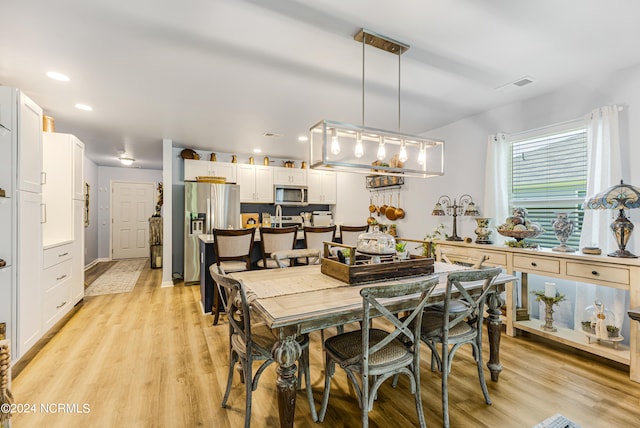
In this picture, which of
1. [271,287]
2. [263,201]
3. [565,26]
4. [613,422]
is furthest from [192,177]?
[613,422]

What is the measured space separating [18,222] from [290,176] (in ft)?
14.4

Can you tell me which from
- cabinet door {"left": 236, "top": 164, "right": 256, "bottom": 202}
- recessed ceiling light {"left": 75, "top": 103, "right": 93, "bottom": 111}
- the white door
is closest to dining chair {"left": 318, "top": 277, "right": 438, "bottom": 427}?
recessed ceiling light {"left": 75, "top": 103, "right": 93, "bottom": 111}

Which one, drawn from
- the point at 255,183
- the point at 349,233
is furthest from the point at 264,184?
the point at 349,233

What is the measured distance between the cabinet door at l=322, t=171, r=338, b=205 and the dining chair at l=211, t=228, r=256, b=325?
133 inches

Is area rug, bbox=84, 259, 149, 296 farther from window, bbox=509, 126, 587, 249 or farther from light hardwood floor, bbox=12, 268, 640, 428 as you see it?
window, bbox=509, 126, 587, 249

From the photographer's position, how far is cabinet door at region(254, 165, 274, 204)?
593 centimetres

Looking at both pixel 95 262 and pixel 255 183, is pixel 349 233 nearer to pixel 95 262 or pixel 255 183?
pixel 255 183

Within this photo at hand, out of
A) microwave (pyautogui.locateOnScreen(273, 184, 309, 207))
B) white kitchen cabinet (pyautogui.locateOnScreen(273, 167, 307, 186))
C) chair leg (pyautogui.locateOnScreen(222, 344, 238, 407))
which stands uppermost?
white kitchen cabinet (pyautogui.locateOnScreen(273, 167, 307, 186))

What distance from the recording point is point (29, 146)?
2.55m

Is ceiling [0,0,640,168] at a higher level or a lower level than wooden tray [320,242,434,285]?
higher

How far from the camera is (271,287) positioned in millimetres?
1880

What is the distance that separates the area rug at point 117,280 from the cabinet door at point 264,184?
8.81 feet

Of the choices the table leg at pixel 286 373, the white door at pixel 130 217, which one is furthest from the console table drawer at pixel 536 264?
the white door at pixel 130 217

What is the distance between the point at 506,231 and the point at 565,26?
1822 mm
